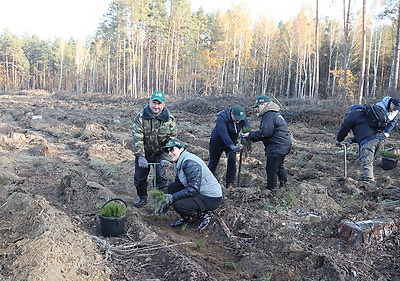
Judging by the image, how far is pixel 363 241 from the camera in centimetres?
389

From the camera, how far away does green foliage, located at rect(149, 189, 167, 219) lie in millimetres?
4656

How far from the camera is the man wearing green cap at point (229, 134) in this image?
232 inches

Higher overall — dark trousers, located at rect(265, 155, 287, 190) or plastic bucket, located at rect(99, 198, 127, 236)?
dark trousers, located at rect(265, 155, 287, 190)

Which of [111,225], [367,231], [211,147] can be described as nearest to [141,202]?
[111,225]

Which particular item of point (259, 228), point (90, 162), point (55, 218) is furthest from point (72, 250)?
point (90, 162)

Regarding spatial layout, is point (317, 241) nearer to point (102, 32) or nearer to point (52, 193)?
point (52, 193)

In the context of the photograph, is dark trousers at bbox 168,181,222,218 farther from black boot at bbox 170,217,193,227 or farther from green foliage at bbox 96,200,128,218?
green foliage at bbox 96,200,128,218

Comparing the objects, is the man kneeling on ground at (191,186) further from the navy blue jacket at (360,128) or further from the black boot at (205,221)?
the navy blue jacket at (360,128)


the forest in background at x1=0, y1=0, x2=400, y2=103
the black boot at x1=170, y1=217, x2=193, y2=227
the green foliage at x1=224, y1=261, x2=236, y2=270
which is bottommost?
the green foliage at x1=224, y1=261, x2=236, y2=270

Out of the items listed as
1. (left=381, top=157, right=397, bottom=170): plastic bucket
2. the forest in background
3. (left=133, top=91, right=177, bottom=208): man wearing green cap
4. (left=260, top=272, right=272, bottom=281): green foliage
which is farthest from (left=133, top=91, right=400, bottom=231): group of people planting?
the forest in background

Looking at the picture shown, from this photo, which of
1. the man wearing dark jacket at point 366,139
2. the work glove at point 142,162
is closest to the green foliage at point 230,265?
the work glove at point 142,162

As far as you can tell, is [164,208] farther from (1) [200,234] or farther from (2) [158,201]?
(1) [200,234]

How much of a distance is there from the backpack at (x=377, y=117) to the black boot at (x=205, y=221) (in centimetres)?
378

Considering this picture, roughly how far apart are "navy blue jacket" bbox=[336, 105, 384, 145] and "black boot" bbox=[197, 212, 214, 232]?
3425mm
